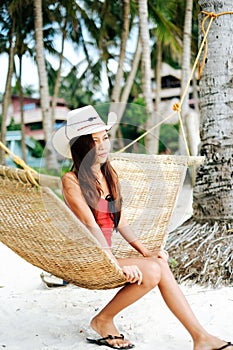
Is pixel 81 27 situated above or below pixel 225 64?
above

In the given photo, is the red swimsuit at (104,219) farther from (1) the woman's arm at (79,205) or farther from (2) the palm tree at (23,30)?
(2) the palm tree at (23,30)

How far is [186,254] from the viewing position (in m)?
2.85

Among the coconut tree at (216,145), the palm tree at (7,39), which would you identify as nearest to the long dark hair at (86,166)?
the coconut tree at (216,145)

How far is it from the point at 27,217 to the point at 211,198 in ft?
4.72

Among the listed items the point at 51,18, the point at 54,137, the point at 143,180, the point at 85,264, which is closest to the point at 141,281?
the point at 85,264

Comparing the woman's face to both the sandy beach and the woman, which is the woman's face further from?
the sandy beach

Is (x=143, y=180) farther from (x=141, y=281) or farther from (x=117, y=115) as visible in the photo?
(x=141, y=281)

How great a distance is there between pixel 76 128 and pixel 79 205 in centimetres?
26

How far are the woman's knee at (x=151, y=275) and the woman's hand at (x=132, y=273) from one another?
2 centimetres

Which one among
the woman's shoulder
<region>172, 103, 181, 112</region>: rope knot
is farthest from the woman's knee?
<region>172, 103, 181, 112</region>: rope knot

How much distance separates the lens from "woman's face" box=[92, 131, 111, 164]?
6.31ft

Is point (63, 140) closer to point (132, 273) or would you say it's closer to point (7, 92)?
point (132, 273)

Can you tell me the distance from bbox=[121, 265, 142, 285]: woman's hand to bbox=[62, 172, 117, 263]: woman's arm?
0.19 ft

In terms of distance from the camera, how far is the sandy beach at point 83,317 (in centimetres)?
207
